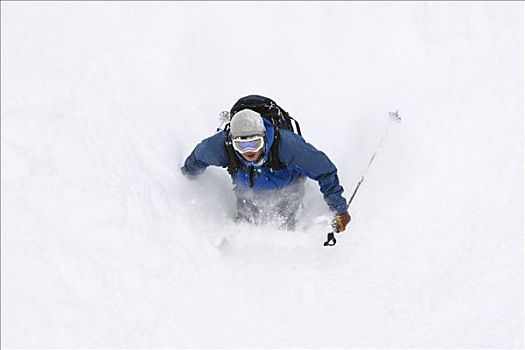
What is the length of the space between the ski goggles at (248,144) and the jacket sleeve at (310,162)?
301 mm

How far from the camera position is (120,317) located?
410cm

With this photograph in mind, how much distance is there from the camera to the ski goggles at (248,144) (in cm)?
459

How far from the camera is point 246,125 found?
4.53 m

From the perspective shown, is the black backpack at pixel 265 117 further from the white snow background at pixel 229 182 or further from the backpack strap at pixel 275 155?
the white snow background at pixel 229 182

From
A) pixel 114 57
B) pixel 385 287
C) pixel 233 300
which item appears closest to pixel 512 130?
pixel 385 287

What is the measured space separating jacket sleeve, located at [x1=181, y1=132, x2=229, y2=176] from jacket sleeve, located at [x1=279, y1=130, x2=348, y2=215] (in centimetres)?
62

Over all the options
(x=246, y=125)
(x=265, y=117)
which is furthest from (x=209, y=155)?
(x=246, y=125)

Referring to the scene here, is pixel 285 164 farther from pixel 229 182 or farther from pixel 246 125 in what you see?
pixel 229 182

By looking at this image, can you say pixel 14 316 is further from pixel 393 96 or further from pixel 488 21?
pixel 488 21

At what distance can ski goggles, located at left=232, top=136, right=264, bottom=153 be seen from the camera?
181 inches

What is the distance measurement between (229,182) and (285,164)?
1.68m

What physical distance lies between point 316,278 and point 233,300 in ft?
3.71

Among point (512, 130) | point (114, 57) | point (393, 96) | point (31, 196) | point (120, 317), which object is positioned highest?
point (114, 57)

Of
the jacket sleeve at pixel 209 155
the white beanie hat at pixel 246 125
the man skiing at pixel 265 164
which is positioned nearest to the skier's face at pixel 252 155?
the man skiing at pixel 265 164
